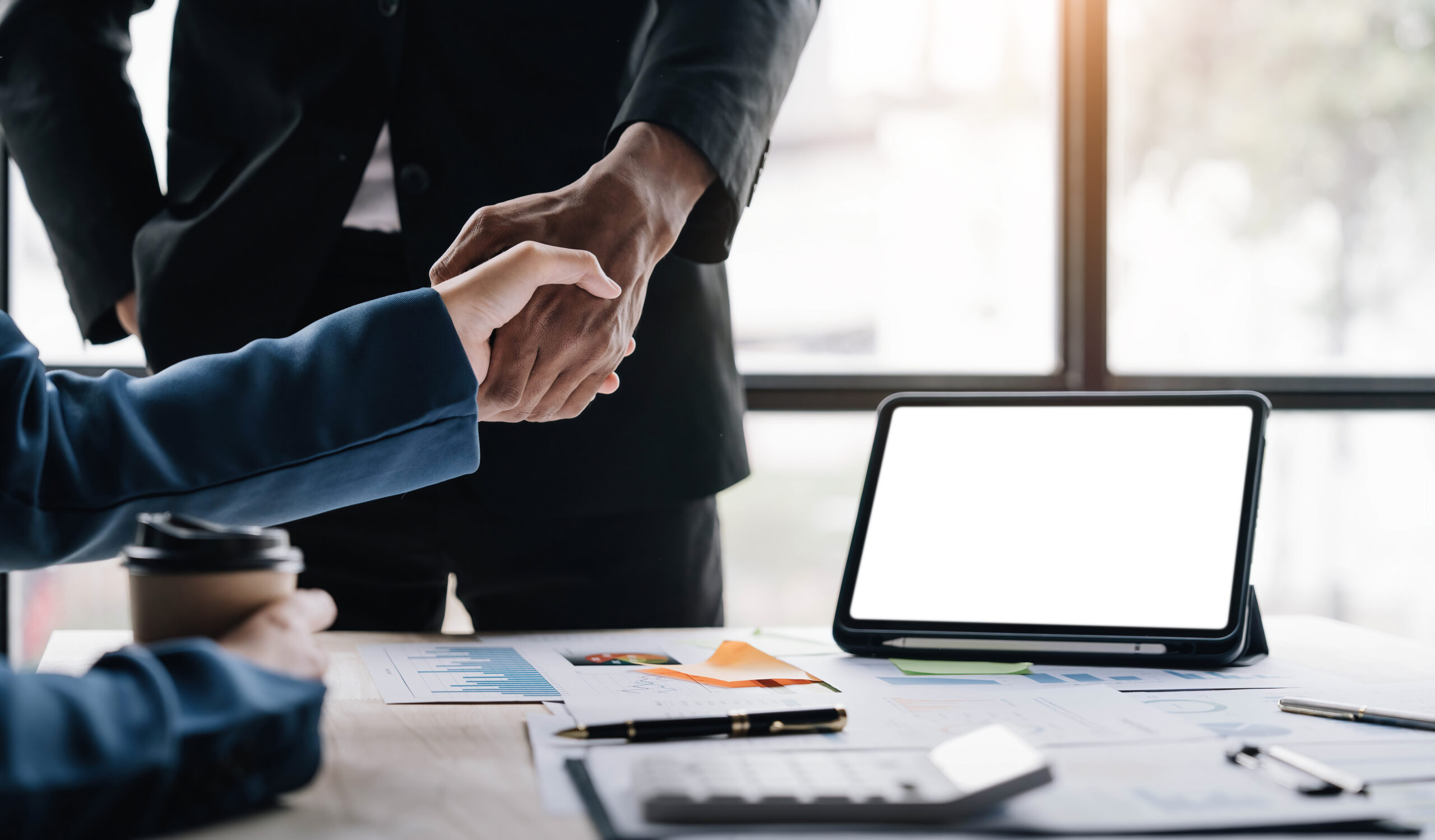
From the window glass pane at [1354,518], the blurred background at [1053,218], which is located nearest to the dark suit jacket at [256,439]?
the blurred background at [1053,218]

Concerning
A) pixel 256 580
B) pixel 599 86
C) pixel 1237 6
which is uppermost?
pixel 1237 6

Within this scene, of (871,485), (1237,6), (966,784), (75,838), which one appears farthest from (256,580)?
(1237,6)

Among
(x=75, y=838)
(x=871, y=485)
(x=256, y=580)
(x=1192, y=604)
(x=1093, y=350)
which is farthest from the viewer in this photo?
(x=1093, y=350)

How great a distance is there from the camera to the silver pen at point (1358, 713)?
59 cm

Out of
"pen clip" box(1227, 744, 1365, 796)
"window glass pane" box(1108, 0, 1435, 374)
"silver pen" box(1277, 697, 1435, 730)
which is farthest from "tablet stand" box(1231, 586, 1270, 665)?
"window glass pane" box(1108, 0, 1435, 374)

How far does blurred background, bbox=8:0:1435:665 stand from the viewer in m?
1.94

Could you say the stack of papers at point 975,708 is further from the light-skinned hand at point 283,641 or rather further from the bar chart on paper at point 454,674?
the light-skinned hand at point 283,641

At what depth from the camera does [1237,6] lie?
77.4 inches

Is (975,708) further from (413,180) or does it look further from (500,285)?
(413,180)

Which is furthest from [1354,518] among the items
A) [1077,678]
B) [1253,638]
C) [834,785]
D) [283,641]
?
[283,641]

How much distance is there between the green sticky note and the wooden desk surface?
247 mm

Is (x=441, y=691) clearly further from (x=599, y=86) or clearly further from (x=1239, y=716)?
(x=599, y=86)

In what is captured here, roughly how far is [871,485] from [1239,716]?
353 millimetres

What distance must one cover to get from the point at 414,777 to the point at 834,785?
20 centimetres
